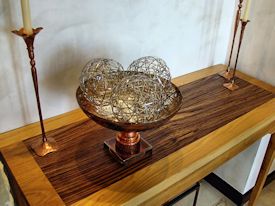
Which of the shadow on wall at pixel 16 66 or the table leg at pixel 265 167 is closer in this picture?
the shadow on wall at pixel 16 66

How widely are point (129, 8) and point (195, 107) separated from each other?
1.47ft

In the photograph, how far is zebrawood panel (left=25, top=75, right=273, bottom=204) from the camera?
87cm

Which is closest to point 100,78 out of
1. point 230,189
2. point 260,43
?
point 260,43

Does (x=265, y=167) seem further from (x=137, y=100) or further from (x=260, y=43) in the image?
(x=137, y=100)

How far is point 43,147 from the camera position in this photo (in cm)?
96

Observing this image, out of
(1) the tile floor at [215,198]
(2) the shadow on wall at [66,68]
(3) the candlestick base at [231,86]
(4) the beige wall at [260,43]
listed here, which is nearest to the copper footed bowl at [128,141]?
(2) the shadow on wall at [66,68]

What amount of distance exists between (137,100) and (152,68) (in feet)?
0.75

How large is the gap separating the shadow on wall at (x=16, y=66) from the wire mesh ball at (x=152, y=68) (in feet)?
1.17

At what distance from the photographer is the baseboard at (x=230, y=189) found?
1660mm

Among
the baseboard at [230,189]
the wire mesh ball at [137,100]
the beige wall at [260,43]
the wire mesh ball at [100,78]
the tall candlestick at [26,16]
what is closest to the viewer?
the tall candlestick at [26,16]

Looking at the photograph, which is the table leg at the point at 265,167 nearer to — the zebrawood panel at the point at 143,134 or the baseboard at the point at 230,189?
the baseboard at the point at 230,189

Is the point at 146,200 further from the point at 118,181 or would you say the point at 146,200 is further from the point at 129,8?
the point at 129,8

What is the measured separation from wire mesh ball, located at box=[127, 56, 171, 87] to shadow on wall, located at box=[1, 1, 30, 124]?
0.36 metres

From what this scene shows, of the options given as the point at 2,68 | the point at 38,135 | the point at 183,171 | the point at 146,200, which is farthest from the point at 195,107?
the point at 2,68
